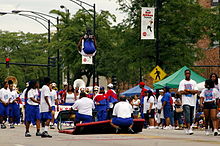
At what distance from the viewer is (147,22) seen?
37281 mm

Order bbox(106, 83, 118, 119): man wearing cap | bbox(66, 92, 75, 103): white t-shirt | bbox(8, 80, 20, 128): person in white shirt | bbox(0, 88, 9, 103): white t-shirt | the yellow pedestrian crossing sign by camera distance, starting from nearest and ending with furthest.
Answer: bbox(0, 88, 9, 103): white t-shirt
bbox(8, 80, 20, 128): person in white shirt
bbox(106, 83, 118, 119): man wearing cap
bbox(66, 92, 75, 103): white t-shirt
the yellow pedestrian crossing sign

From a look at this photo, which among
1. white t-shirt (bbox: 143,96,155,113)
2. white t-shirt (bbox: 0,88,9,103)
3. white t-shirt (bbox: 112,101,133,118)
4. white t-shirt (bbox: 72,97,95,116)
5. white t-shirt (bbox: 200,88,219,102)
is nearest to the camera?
white t-shirt (bbox: 200,88,219,102)

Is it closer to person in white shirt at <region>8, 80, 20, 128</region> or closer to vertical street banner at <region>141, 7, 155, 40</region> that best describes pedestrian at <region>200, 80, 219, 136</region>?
person in white shirt at <region>8, 80, 20, 128</region>

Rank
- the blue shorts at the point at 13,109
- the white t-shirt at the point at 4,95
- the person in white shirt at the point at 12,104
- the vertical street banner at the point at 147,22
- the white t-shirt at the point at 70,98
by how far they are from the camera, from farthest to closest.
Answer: the vertical street banner at the point at 147,22 < the white t-shirt at the point at 70,98 < the blue shorts at the point at 13,109 < the person in white shirt at the point at 12,104 < the white t-shirt at the point at 4,95

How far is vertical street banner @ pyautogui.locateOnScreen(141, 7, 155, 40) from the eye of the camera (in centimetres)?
3712

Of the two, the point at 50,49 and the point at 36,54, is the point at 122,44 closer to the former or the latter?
the point at 50,49

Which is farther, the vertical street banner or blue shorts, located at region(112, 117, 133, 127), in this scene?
the vertical street banner

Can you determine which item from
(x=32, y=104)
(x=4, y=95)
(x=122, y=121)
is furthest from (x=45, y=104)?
(x=4, y=95)

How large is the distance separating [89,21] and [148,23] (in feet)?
69.9

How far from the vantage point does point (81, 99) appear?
2184 cm

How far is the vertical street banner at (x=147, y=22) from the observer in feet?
122

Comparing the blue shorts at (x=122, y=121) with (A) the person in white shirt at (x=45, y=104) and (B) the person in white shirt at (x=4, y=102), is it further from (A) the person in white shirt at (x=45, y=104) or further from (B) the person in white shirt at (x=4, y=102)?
(B) the person in white shirt at (x=4, y=102)

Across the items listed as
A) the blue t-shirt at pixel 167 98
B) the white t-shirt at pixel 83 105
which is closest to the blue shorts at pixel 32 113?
the white t-shirt at pixel 83 105

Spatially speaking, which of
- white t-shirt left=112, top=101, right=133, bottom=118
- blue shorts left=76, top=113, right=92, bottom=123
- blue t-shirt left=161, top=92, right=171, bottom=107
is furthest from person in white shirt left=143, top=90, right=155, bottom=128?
white t-shirt left=112, top=101, right=133, bottom=118
